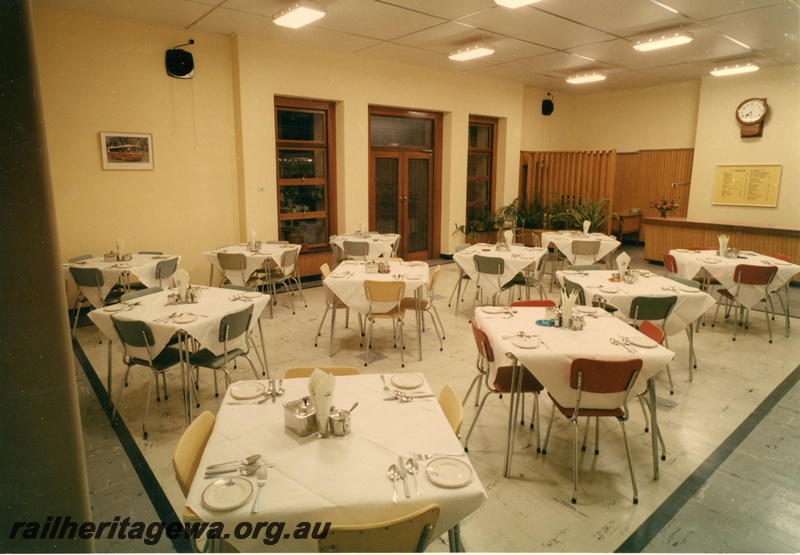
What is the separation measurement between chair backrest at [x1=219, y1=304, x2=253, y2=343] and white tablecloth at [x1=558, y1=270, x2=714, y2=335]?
2786 millimetres

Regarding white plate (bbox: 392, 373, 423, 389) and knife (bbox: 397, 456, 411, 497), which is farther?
white plate (bbox: 392, 373, 423, 389)

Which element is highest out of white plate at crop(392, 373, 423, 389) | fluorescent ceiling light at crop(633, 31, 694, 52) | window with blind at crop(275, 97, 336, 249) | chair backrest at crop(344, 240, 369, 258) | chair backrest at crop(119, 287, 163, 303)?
fluorescent ceiling light at crop(633, 31, 694, 52)

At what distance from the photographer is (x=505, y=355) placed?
2912 millimetres

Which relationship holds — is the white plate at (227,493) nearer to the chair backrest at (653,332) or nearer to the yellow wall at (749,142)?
the chair backrest at (653,332)

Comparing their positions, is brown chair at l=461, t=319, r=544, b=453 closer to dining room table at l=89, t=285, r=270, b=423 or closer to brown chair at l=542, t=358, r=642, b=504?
brown chair at l=542, t=358, r=642, b=504

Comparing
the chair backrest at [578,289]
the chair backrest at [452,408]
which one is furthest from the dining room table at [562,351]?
the chair backrest at [578,289]

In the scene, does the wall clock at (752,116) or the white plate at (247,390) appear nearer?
the white plate at (247,390)

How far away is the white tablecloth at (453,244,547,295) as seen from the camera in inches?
222

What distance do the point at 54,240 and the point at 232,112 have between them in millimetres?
6539

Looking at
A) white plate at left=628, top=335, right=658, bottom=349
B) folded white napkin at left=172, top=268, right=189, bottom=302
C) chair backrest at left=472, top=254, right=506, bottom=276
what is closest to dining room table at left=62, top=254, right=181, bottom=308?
folded white napkin at left=172, top=268, right=189, bottom=302

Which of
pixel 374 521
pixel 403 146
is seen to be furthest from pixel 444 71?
pixel 374 521

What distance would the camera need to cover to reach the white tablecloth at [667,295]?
4.07 metres

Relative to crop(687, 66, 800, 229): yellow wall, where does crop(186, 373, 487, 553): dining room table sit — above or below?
below

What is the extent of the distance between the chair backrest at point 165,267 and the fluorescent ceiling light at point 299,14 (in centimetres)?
288
